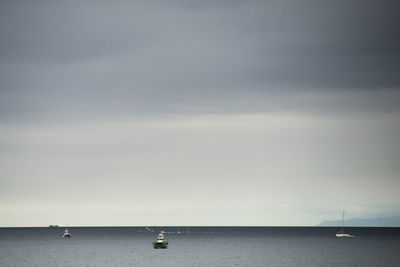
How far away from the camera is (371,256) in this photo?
6959 inches

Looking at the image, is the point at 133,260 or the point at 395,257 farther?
the point at 395,257

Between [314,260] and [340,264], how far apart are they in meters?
11.9

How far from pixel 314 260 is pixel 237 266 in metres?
24.5

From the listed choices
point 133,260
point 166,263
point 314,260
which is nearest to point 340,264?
point 314,260

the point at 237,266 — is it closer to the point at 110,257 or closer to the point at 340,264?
the point at 340,264

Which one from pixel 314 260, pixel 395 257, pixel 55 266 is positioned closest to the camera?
pixel 55 266

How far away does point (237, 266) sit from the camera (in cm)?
14475

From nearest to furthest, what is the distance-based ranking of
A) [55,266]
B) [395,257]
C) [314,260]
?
1. [55,266]
2. [314,260]
3. [395,257]

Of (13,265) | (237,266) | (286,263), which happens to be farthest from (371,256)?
(13,265)

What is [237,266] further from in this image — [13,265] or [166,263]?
[13,265]

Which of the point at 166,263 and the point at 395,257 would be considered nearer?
the point at 166,263

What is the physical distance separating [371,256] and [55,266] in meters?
83.6

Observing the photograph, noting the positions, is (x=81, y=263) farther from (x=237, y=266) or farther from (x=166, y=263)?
(x=237, y=266)

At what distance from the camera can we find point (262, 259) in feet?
542
